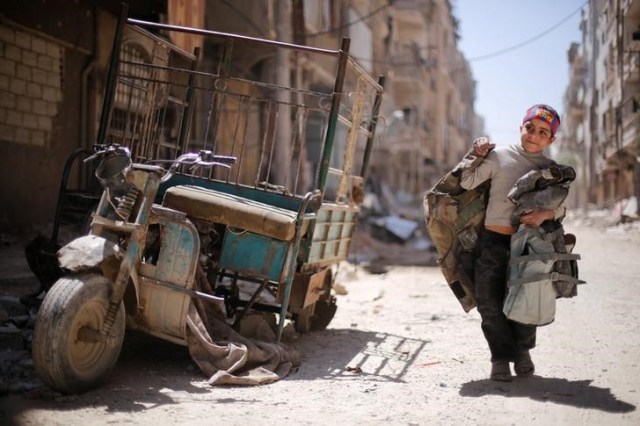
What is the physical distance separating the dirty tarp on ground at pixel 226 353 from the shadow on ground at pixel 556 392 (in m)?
1.25

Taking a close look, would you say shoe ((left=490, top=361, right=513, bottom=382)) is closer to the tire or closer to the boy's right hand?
the boy's right hand

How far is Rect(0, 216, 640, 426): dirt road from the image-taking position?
318 cm

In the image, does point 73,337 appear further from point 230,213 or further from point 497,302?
point 497,302

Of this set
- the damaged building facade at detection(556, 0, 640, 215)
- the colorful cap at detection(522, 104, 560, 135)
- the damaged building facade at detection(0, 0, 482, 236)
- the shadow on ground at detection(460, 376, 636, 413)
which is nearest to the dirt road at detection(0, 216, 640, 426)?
the shadow on ground at detection(460, 376, 636, 413)

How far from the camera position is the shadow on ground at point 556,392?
3439 mm

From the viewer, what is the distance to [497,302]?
3.98 m

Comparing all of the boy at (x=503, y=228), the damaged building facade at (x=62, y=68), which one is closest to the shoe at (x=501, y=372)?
the boy at (x=503, y=228)

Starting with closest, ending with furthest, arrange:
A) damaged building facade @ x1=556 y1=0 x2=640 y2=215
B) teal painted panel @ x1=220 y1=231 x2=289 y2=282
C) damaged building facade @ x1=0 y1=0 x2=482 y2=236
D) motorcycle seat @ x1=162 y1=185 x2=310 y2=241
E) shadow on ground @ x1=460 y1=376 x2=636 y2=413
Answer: shadow on ground @ x1=460 y1=376 x2=636 y2=413 → motorcycle seat @ x1=162 y1=185 x2=310 y2=241 → teal painted panel @ x1=220 y1=231 x2=289 y2=282 → damaged building facade @ x1=0 y1=0 x2=482 y2=236 → damaged building facade @ x1=556 y1=0 x2=640 y2=215

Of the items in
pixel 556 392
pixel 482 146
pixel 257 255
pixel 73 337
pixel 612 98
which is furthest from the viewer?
pixel 612 98

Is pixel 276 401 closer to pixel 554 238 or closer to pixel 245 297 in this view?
pixel 554 238

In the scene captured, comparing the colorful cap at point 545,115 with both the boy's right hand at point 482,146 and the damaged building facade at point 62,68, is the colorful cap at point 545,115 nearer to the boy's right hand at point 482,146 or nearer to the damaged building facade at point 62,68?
the boy's right hand at point 482,146

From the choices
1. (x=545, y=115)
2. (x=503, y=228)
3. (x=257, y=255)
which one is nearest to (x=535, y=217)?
(x=503, y=228)

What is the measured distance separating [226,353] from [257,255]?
2.37 feet

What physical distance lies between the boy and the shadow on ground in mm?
90
